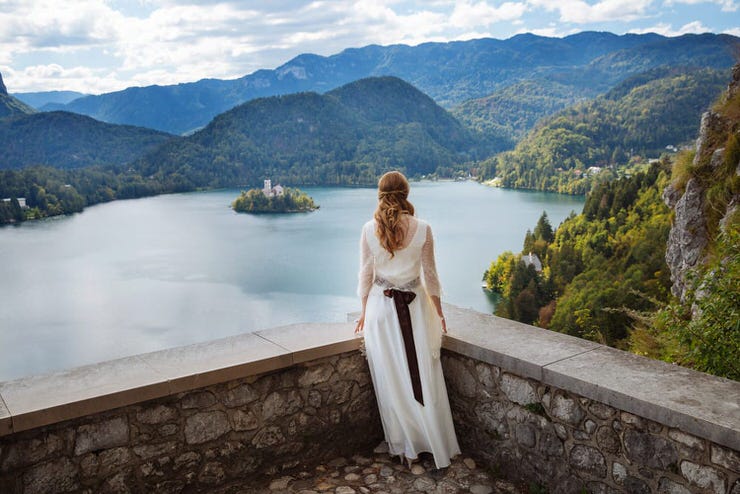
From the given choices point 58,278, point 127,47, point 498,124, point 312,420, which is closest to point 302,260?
point 58,278

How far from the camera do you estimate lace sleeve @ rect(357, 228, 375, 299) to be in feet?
8.68

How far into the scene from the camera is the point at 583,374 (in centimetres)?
215

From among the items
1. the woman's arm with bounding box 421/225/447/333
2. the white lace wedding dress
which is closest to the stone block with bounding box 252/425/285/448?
the white lace wedding dress

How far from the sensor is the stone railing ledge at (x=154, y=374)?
200 cm

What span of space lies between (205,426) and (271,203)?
210 ft

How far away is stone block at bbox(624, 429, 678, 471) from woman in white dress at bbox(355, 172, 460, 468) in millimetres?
845

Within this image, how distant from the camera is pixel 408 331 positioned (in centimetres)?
258

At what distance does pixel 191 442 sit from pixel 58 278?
48942 mm

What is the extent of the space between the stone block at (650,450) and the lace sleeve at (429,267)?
97 centimetres

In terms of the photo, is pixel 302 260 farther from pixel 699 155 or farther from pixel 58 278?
pixel 699 155

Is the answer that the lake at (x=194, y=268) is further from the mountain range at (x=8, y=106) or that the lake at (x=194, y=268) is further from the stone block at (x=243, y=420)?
the stone block at (x=243, y=420)

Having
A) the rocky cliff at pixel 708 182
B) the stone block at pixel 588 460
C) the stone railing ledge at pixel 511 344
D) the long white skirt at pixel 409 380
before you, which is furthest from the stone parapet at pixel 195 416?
the rocky cliff at pixel 708 182

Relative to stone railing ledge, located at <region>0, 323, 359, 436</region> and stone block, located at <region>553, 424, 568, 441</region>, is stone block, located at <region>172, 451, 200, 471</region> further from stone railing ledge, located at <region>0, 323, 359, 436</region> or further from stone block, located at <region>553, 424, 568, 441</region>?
stone block, located at <region>553, 424, 568, 441</region>

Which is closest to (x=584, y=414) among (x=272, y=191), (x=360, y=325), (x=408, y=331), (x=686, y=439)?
(x=686, y=439)
